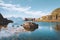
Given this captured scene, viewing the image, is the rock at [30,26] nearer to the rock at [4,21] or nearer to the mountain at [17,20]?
the mountain at [17,20]

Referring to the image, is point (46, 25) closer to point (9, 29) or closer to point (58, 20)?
point (58, 20)

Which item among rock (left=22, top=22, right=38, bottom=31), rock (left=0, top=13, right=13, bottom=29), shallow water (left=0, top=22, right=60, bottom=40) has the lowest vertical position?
shallow water (left=0, top=22, right=60, bottom=40)

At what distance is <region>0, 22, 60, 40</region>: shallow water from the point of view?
10.2 feet

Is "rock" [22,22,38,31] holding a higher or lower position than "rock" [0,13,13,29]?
lower

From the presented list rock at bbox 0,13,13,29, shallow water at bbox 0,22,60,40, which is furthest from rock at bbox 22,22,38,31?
rock at bbox 0,13,13,29

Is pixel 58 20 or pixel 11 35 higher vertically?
pixel 58 20

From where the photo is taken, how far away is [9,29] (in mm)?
3182

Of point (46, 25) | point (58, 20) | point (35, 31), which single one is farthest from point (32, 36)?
point (58, 20)

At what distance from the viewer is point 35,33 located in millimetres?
3143

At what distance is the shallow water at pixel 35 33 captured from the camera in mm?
3102

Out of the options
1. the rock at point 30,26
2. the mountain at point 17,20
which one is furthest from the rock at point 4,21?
the rock at point 30,26

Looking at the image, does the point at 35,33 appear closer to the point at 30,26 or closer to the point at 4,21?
the point at 30,26

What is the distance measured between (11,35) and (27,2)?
811 mm

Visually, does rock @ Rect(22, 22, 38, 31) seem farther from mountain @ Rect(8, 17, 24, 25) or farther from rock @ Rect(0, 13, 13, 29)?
rock @ Rect(0, 13, 13, 29)
